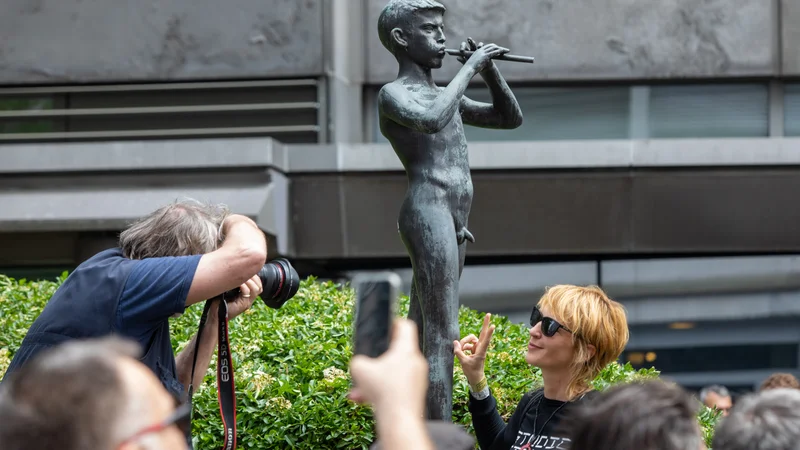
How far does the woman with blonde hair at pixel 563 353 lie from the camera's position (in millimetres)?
3891

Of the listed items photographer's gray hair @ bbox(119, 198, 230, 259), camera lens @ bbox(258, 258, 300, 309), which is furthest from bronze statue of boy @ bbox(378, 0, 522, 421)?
photographer's gray hair @ bbox(119, 198, 230, 259)

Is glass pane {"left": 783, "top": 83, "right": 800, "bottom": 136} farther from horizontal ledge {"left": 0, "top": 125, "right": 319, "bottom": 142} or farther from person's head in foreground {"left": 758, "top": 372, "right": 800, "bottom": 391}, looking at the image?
person's head in foreground {"left": 758, "top": 372, "right": 800, "bottom": 391}

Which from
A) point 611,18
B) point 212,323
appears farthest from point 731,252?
point 212,323

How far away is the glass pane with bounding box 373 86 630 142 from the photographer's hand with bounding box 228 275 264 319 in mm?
8928

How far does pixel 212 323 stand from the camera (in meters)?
3.93

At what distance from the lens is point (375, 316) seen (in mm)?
2094

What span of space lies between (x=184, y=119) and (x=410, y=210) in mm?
7971

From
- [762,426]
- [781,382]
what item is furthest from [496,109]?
[762,426]

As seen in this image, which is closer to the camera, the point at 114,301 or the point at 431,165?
the point at 114,301

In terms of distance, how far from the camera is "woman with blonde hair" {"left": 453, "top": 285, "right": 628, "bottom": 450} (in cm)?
389

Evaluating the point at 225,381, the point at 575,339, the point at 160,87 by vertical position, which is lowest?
the point at 225,381

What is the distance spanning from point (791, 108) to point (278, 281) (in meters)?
10.1

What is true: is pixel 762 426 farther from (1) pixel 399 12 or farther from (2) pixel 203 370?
(1) pixel 399 12

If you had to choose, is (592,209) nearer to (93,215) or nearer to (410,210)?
(93,215)
